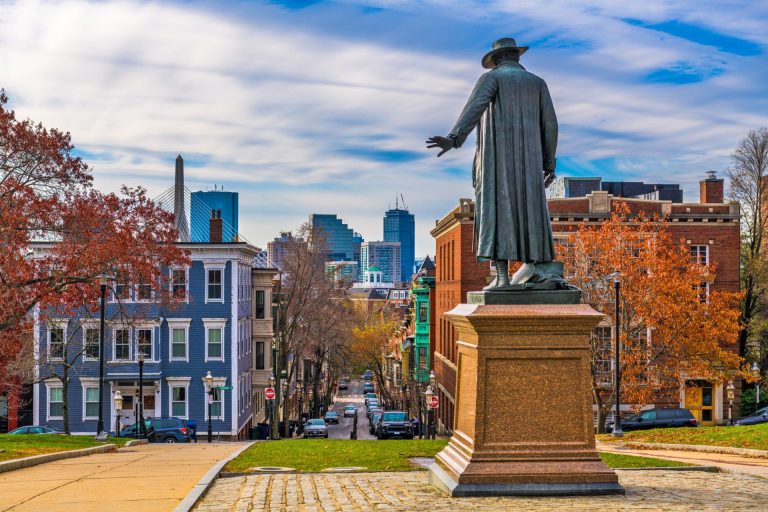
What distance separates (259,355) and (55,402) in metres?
12.6

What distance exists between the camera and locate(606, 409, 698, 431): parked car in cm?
3512

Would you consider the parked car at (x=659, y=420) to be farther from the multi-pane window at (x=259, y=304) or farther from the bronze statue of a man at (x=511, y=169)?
the bronze statue of a man at (x=511, y=169)

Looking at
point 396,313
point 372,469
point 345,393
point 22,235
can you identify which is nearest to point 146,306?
point 22,235

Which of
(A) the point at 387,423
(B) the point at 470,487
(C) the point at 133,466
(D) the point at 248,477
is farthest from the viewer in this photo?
(A) the point at 387,423

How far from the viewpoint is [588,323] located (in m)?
9.95

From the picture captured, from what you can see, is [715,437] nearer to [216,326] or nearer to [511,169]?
[511,169]

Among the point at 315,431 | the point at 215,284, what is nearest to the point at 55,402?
the point at 215,284

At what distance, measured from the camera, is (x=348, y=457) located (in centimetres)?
1570

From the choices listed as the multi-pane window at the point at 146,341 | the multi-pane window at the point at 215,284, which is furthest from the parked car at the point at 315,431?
the multi-pane window at the point at 146,341

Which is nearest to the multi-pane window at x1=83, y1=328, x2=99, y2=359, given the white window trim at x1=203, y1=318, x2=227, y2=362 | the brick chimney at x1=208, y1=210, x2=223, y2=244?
the white window trim at x1=203, y1=318, x2=227, y2=362

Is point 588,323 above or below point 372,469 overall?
above

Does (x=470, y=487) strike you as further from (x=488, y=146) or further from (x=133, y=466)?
(x=133, y=466)

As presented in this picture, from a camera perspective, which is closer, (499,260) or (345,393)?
(499,260)

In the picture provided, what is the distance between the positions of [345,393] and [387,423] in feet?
270
